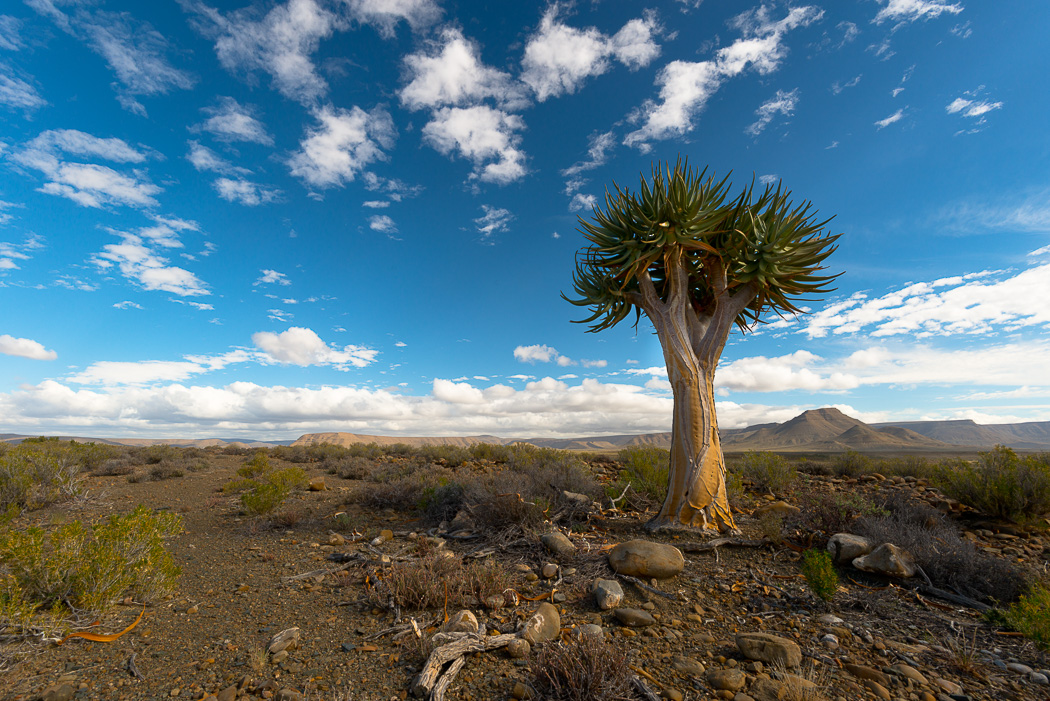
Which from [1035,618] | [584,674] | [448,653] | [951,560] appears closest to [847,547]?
[951,560]

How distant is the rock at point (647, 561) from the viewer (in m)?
5.75

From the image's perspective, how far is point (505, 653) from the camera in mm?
4141

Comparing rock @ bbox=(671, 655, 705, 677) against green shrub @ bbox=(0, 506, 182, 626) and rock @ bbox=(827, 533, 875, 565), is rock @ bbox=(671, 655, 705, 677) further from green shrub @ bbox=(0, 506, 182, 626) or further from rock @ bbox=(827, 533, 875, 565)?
green shrub @ bbox=(0, 506, 182, 626)

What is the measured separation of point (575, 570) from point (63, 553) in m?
5.83

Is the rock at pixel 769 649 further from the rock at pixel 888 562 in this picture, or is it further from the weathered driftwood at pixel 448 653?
the rock at pixel 888 562

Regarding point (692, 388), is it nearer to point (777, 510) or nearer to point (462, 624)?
point (777, 510)

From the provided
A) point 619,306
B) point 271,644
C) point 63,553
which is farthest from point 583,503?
point 63,553

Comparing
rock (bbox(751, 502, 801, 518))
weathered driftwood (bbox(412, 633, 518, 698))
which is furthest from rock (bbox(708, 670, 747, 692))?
rock (bbox(751, 502, 801, 518))

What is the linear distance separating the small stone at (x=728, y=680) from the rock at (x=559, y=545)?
283 cm

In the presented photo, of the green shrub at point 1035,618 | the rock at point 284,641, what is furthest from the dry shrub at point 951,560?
the rock at point 284,641

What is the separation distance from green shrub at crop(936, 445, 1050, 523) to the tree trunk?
4.68 m

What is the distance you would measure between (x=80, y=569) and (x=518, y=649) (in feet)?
15.9

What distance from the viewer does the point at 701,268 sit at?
338 inches

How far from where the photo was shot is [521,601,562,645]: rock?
14.0ft
